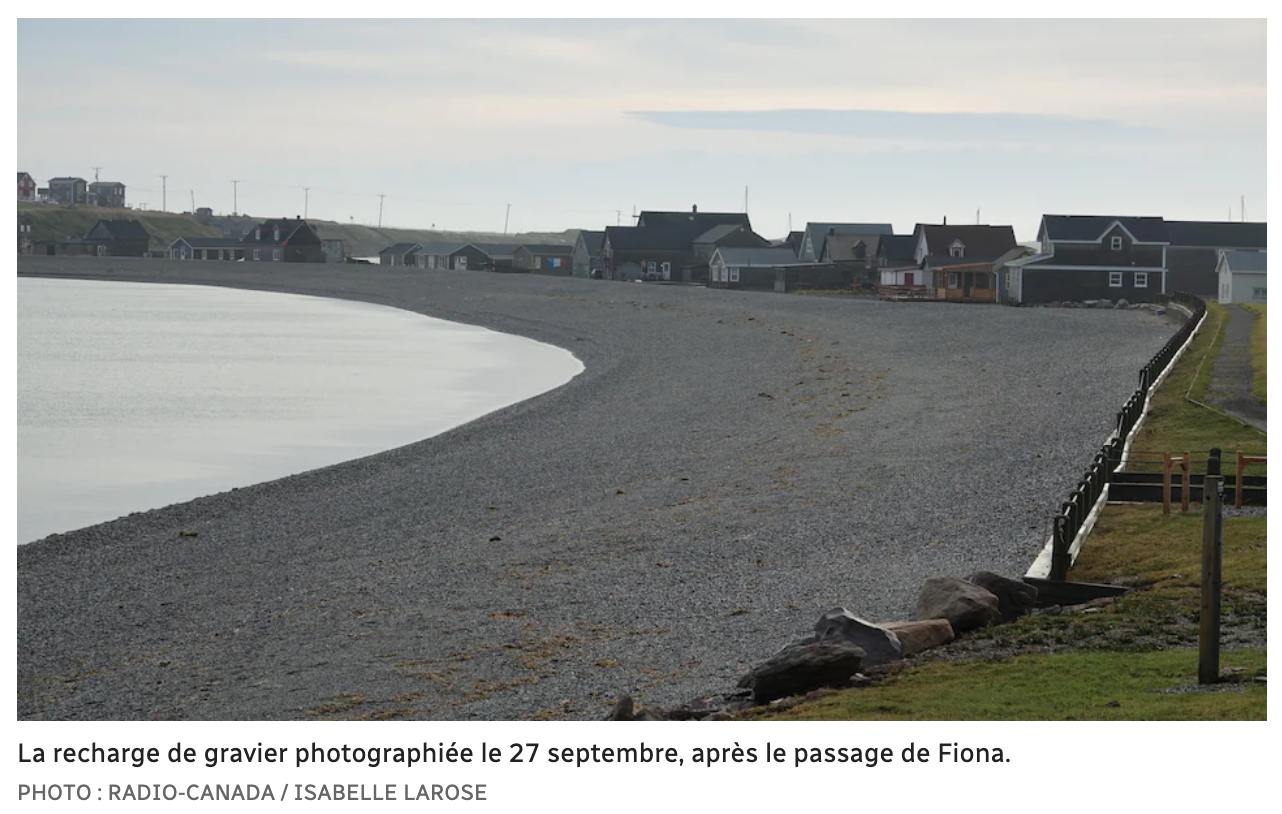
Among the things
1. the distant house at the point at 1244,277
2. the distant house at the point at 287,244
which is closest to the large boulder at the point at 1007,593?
the distant house at the point at 1244,277

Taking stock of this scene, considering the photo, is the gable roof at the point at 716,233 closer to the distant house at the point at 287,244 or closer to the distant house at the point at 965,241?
the distant house at the point at 965,241

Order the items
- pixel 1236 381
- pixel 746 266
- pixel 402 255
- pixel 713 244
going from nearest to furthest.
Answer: pixel 1236 381
pixel 746 266
pixel 713 244
pixel 402 255

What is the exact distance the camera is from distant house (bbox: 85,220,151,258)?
166 metres

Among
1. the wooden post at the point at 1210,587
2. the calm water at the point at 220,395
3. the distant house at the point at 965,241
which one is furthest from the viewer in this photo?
the distant house at the point at 965,241

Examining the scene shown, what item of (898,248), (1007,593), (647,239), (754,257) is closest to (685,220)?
(647,239)

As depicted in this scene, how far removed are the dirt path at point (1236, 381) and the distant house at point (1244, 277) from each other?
2826cm

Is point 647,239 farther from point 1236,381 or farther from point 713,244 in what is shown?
point 1236,381

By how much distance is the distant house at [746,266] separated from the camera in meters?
113

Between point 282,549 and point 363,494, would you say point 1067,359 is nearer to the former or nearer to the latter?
point 363,494

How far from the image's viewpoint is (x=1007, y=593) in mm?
13844

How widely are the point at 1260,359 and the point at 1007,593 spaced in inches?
1050

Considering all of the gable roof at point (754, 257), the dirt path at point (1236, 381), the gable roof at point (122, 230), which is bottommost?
the dirt path at point (1236, 381)
